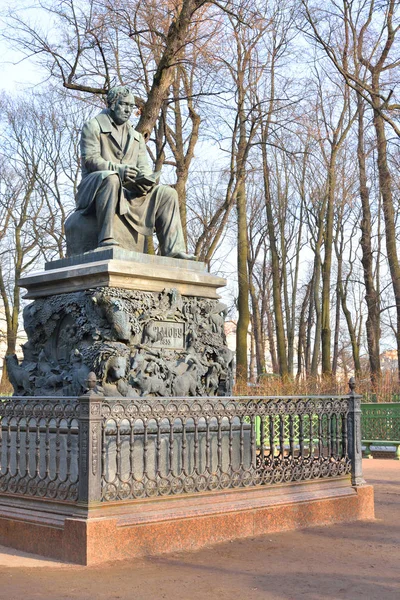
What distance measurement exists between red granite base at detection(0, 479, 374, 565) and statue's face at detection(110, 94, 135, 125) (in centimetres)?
429

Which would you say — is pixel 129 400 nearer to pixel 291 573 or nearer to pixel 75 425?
pixel 75 425

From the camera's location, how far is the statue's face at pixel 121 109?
9.59m

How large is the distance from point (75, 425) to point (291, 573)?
2389mm

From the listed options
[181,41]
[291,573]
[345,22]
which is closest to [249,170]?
[345,22]

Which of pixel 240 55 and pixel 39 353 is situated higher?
pixel 240 55

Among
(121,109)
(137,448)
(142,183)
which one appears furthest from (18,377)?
(121,109)

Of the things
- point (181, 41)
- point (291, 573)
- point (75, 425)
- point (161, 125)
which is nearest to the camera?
point (291, 573)

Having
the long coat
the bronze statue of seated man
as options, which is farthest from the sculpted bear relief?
the long coat

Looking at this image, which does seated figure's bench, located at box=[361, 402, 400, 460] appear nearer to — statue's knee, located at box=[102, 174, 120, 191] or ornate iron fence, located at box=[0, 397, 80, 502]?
statue's knee, located at box=[102, 174, 120, 191]

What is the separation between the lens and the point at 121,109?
31.5 feet

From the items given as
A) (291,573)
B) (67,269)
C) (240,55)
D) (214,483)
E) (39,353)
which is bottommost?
(291,573)

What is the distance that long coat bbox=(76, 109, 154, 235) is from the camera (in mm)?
9094

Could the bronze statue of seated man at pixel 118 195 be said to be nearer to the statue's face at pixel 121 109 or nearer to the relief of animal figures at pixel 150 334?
the statue's face at pixel 121 109

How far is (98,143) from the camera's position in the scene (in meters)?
9.46
